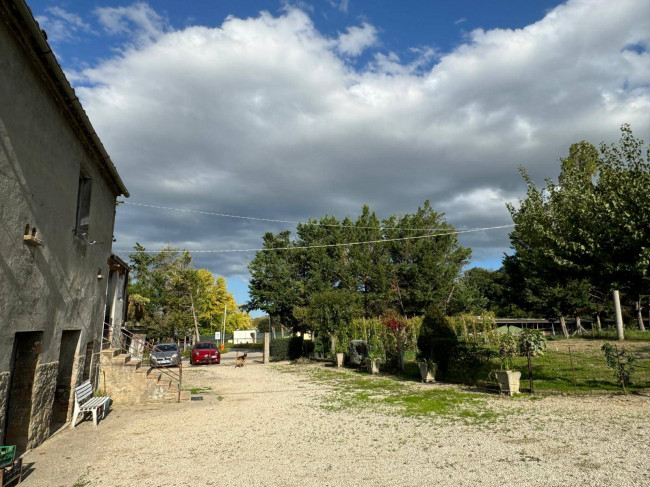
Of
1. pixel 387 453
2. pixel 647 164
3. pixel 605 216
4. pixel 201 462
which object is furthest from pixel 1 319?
pixel 647 164

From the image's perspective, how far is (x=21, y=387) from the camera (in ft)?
24.1

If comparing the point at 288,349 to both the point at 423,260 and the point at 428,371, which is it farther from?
the point at 423,260

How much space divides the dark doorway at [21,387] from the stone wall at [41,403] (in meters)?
0.09

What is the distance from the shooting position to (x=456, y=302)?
155 feet

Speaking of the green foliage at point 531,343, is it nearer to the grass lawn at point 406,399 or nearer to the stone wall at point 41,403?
the grass lawn at point 406,399

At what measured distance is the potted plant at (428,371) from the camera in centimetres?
1579

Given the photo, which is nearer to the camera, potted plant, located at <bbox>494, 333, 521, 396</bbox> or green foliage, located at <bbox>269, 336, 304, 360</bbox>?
potted plant, located at <bbox>494, 333, 521, 396</bbox>

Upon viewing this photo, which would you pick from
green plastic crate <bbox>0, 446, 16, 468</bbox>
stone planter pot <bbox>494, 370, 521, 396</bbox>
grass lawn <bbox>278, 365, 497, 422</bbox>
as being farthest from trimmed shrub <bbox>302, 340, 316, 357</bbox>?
green plastic crate <bbox>0, 446, 16, 468</bbox>

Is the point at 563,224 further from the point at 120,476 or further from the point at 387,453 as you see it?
the point at 120,476

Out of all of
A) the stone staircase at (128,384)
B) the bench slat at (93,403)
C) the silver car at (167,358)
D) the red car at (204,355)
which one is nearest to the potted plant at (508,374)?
the stone staircase at (128,384)

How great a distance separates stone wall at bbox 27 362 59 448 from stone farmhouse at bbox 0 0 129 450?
0.7 inches

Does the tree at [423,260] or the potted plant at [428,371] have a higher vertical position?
the tree at [423,260]

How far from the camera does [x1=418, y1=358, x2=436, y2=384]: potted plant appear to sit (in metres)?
15.8

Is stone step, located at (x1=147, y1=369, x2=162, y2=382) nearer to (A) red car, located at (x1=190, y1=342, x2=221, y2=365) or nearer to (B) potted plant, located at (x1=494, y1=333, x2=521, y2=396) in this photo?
(B) potted plant, located at (x1=494, y1=333, x2=521, y2=396)
